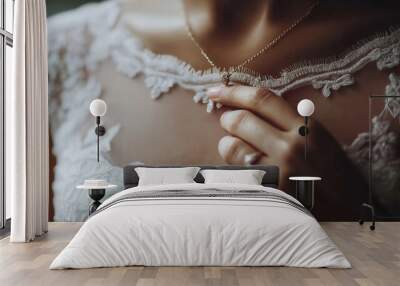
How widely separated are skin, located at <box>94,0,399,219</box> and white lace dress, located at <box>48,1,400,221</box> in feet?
0.39

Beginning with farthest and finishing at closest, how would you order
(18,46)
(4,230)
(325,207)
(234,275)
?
1. (325,207)
2. (4,230)
3. (18,46)
4. (234,275)

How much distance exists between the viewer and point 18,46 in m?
5.83

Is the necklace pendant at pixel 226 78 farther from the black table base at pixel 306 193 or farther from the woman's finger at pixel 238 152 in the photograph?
the black table base at pixel 306 193

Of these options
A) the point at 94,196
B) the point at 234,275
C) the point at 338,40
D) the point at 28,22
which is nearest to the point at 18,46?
the point at 28,22

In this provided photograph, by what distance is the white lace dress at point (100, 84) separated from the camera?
7.30m

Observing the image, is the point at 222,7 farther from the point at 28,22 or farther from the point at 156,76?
the point at 28,22

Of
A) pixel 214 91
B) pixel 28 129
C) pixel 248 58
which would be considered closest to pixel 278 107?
pixel 248 58

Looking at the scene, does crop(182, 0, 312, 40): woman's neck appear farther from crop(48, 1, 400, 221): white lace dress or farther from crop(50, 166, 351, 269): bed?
crop(50, 166, 351, 269): bed

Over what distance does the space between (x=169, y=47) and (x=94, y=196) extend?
85.0 inches

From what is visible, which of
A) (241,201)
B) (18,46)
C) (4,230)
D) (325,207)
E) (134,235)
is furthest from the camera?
(325,207)

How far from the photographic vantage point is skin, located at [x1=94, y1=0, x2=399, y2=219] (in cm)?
729

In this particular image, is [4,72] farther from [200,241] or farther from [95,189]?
[200,241]

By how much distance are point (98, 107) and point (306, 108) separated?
256cm

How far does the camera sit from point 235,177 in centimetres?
667
